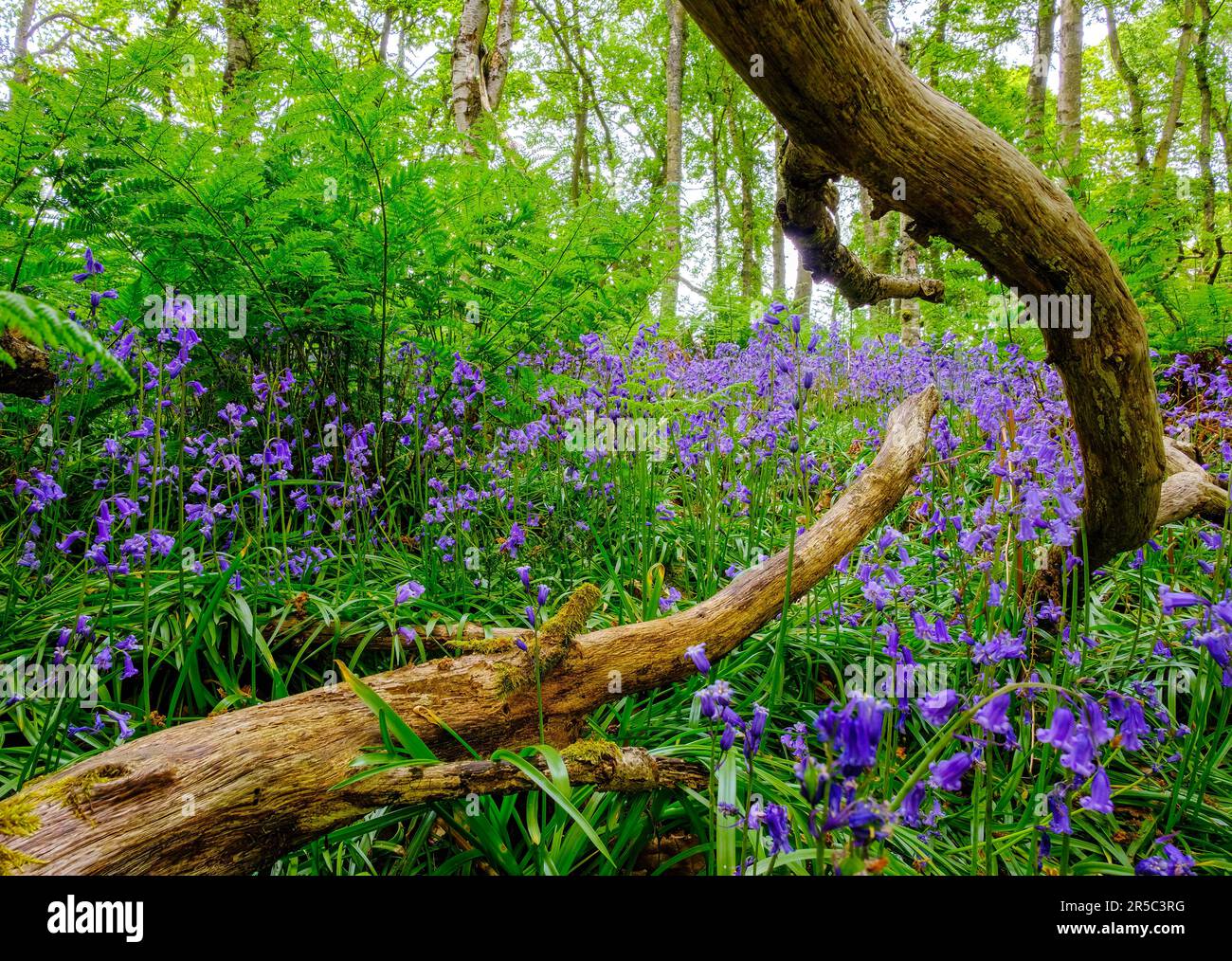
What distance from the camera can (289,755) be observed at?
130 cm

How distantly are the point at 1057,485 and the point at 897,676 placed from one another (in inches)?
30.0

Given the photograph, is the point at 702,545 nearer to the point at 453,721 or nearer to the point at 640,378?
the point at 640,378

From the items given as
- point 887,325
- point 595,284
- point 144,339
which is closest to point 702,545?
point 595,284

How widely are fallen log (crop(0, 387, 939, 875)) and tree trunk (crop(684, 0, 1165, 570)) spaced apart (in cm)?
129

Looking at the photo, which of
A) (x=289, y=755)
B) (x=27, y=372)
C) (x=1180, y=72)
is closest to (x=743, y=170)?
(x=1180, y=72)

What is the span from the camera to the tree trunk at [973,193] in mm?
1413

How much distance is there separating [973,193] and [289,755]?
220 cm

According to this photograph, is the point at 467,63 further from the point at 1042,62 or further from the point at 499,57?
the point at 1042,62

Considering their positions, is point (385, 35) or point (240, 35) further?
point (385, 35)

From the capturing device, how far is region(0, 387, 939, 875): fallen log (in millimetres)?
1085

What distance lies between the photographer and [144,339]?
9.34 ft

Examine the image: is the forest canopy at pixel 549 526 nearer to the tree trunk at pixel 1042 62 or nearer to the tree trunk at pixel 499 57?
the tree trunk at pixel 499 57

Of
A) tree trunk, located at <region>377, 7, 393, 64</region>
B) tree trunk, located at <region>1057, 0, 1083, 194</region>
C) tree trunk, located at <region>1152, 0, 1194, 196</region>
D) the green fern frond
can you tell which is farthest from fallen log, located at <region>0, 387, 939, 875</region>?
tree trunk, located at <region>377, 7, 393, 64</region>

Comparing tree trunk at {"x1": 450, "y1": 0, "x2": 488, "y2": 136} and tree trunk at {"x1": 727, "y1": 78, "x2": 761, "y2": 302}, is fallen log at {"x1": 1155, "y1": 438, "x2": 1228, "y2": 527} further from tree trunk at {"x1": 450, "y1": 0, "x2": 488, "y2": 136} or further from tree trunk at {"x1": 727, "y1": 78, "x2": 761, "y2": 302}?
tree trunk at {"x1": 727, "y1": 78, "x2": 761, "y2": 302}
